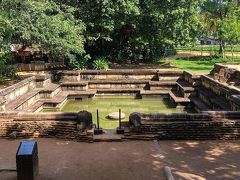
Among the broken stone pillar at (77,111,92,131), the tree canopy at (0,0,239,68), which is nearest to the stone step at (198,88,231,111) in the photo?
the broken stone pillar at (77,111,92,131)

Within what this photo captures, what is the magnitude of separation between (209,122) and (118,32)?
781 inches

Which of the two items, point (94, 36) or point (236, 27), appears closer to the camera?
point (94, 36)

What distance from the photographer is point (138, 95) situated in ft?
65.8

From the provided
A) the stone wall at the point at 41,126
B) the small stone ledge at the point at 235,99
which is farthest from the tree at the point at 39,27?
the small stone ledge at the point at 235,99

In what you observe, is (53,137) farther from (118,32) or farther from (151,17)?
(118,32)

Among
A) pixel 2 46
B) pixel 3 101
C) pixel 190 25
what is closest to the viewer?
pixel 3 101

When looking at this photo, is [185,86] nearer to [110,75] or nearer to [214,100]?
[214,100]

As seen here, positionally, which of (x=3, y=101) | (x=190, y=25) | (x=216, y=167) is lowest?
(x=216, y=167)

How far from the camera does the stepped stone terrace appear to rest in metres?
9.98

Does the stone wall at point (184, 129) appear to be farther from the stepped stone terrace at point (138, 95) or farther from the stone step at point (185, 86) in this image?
the stone step at point (185, 86)

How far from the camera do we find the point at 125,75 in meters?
21.4

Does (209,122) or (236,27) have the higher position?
(236,27)

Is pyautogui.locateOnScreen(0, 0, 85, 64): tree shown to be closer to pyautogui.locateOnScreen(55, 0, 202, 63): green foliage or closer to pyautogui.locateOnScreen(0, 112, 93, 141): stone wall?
pyautogui.locateOnScreen(55, 0, 202, 63): green foliage

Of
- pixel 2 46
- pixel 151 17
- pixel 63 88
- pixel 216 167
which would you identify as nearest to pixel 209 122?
pixel 216 167
